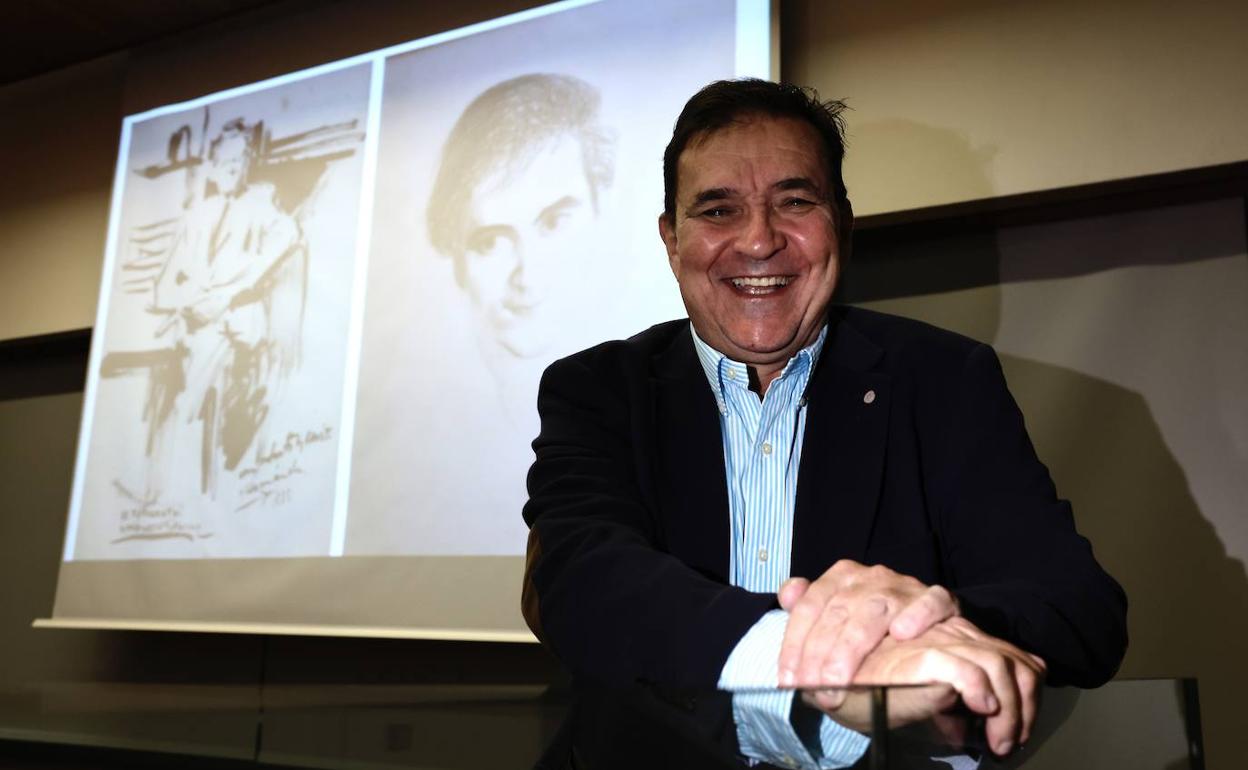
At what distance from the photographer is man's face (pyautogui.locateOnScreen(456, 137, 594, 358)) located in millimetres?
2697

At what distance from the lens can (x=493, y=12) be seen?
301cm

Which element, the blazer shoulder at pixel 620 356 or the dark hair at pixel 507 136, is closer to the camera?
the blazer shoulder at pixel 620 356

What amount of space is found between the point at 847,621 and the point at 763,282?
65 centimetres

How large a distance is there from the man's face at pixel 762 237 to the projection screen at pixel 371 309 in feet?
3.95

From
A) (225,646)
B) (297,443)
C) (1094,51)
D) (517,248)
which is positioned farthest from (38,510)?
(1094,51)

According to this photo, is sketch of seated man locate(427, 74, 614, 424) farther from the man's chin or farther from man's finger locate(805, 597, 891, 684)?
man's finger locate(805, 597, 891, 684)

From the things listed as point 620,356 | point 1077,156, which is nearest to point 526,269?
point 1077,156

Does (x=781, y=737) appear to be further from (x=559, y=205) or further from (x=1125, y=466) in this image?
(x=559, y=205)

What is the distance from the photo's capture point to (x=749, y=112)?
131cm

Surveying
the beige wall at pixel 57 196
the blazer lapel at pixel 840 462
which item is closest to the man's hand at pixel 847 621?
the blazer lapel at pixel 840 462

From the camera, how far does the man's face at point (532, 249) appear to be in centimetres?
270

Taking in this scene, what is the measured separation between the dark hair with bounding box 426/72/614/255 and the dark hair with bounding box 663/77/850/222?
1.37m

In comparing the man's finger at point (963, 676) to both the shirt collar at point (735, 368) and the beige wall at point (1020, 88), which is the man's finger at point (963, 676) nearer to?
the shirt collar at point (735, 368)

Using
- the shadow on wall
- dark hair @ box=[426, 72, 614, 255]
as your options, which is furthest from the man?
dark hair @ box=[426, 72, 614, 255]
